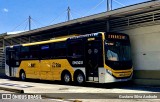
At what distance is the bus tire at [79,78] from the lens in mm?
19694

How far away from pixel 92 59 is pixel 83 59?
79 cm

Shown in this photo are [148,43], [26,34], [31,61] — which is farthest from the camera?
[26,34]

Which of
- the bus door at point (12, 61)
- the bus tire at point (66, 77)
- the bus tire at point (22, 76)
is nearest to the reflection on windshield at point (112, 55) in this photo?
the bus tire at point (66, 77)

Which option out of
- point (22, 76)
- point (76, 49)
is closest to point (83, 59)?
point (76, 49)

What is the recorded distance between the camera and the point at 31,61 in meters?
24.8

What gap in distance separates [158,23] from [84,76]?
5214 millimetres

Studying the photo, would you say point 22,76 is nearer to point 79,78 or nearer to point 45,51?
point 45,51

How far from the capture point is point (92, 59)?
18844 millimetres

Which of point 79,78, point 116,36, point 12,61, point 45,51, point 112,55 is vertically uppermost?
point 116,36

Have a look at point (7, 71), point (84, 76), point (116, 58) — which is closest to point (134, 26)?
point (116, 58)

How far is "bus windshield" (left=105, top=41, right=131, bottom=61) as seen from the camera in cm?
1812

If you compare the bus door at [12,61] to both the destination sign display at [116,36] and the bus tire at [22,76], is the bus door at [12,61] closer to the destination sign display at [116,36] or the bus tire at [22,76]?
the bus tire at [22,76]

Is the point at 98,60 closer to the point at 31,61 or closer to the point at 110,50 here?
the point at 110,50

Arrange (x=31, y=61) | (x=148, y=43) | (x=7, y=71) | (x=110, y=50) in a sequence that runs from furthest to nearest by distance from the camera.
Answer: (x=7, y=71) → (x=31, y=61) → (x=148, y=43) → (x=110, y=50)
